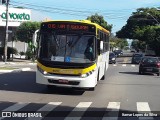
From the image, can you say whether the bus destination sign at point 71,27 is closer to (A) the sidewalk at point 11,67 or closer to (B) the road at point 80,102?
(B) the road at point 80,102

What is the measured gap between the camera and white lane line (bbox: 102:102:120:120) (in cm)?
1101

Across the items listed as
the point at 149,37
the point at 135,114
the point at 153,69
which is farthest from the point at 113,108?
the point at 149,37

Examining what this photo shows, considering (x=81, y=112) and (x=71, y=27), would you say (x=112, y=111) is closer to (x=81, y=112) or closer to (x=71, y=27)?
(x=81, y=112)

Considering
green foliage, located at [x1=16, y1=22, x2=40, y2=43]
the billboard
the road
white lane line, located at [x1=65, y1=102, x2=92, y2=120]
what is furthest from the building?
white lane line, located at [x1=65, y1=102, x2=92, y2=120]

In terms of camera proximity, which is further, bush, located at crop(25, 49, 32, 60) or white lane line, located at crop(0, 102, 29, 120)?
bush, located at crop(25, 49, 32, 60)

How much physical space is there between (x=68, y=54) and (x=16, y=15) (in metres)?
37.8

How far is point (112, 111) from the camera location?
40.0ft

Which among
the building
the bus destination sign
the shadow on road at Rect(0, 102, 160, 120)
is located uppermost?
the building

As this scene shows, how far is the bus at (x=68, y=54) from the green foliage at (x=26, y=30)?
37.7 metres

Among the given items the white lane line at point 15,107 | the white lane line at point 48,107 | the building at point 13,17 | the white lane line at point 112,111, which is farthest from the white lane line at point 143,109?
the building at point 13,17

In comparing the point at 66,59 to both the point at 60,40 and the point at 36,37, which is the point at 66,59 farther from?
the point at 36,37

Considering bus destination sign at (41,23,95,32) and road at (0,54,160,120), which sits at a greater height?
bus destination sign at (41,23,95,32)

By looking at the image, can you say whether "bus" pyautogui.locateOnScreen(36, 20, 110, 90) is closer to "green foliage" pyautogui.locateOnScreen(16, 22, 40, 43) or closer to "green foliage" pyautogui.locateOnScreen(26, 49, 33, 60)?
"green foliage" pyautogui.locateOnScreen(26, 49, 33, 60)

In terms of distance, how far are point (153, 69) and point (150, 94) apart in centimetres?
1523
